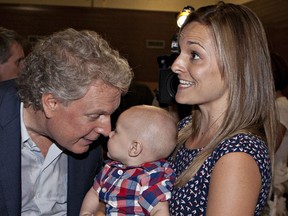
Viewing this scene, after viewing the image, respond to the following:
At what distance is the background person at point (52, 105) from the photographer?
5.93 feet

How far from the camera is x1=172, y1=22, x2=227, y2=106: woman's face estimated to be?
1598 millimetres

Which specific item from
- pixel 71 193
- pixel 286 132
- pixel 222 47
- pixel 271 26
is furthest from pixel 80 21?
pixel 222 47

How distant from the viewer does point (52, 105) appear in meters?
1.85

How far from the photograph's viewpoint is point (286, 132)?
11.8 feet

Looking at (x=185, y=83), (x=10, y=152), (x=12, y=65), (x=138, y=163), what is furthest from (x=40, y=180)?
(x=12, y=65)

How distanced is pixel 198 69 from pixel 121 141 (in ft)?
1.41

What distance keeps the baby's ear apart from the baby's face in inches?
0.5

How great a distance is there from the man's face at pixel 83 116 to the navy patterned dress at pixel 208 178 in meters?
0.41

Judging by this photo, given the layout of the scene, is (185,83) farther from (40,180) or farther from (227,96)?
(40,180)

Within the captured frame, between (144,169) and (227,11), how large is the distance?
642 millimetres

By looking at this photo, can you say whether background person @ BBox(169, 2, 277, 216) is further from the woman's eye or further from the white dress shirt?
the white dress shirt

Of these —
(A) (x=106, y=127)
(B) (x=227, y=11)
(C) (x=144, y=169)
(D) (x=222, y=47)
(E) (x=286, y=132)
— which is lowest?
(E) (x=286, y=132)

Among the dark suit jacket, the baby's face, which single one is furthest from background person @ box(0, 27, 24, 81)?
the baby's face

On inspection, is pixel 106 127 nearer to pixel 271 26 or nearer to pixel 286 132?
pixel 286 132
